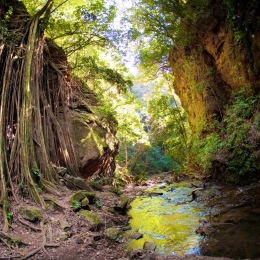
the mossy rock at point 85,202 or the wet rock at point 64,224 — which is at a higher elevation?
the mossy rock at point 85,202

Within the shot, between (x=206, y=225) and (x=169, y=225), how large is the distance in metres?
0.89

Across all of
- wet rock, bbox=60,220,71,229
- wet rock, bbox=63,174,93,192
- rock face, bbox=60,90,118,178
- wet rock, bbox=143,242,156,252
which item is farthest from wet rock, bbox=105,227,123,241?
rock face, bbox=60,90,118,178

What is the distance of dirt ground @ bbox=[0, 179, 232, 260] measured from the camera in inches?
135

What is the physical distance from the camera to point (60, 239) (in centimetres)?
388

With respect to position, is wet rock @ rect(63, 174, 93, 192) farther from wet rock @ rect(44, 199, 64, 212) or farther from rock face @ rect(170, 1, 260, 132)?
rock face @ rect(170, 1, 260, 132)

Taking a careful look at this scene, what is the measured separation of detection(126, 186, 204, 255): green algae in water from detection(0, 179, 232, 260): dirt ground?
0.37 m

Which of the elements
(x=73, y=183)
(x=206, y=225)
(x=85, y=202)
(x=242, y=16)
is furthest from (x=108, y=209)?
(x=242, y=16)

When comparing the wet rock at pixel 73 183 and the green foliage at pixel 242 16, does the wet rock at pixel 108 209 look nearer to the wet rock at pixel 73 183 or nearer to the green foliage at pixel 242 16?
the wet rock at pixel 73 183

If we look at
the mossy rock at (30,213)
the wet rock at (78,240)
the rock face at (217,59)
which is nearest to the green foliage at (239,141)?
the rock face at (217,59)

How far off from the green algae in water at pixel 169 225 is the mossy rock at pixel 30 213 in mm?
1606

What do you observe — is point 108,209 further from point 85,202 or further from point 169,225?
point 169,225

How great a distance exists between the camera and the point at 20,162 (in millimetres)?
5160

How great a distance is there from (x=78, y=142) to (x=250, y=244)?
6.29 metres

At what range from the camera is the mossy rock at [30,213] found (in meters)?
4.17
